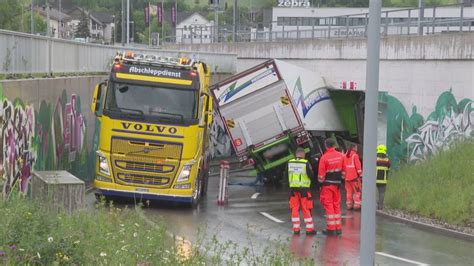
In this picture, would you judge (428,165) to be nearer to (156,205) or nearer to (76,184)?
(156,205)

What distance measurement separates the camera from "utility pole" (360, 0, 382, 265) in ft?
29.3

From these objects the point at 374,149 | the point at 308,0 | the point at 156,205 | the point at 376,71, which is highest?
the point at 308,0

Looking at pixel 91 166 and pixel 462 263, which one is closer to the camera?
pixel 462 263

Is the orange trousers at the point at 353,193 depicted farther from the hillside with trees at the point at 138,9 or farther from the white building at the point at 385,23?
the hillside with trees at the point at 138,9

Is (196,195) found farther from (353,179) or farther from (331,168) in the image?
(331,168)

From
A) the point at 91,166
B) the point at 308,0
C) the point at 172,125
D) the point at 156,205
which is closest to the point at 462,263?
the point at 172,125

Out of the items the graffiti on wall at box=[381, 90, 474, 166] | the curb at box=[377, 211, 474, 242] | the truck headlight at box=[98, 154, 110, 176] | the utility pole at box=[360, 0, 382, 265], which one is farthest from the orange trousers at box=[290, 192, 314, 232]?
the utility pole at box=[360, 0, 382, 265]

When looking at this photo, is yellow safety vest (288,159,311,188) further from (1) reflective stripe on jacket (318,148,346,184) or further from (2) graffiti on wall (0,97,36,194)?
(2) graffiti on wall (0,97,36,194)

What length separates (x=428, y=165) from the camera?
2302 cm

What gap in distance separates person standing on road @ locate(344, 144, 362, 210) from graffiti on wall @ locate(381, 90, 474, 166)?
236cm

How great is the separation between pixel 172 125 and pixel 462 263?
8.78 meters

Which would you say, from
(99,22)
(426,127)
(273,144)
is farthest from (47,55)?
(99,22)

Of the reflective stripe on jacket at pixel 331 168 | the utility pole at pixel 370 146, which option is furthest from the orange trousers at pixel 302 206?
the utility pole at pixel 370 146

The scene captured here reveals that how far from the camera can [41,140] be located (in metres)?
21.0
